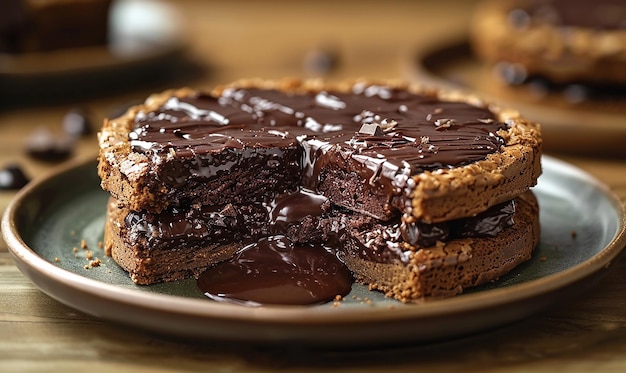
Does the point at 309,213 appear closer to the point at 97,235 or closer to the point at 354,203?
the point at 354,203

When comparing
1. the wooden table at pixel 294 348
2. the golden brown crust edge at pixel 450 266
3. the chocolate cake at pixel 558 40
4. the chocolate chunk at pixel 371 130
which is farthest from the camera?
the chocolate cake at pixel 558 40

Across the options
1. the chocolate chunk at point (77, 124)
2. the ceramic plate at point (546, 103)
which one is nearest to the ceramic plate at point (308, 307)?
the ceramic plate at point (546, 103)

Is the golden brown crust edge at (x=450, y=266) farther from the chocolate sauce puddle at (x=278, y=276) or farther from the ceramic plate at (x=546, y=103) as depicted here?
the ceramic plate at (x=546, y=103)

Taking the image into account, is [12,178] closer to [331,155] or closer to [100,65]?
[100,65]

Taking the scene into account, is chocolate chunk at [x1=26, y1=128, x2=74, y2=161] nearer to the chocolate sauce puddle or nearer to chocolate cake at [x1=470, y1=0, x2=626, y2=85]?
the chocolate sauce puddle

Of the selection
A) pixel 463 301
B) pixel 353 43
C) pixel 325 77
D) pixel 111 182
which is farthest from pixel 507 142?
pixel 353 43

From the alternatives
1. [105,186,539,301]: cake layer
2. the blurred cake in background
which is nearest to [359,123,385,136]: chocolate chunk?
[105,186,539,301]: cake layer

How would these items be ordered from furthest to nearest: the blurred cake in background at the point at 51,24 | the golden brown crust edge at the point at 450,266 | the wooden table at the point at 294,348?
the blurred cake in background at the point at 51,24 < the golden brown crust edge at the point at 450,266 < the wooden table at the point at 294,348
